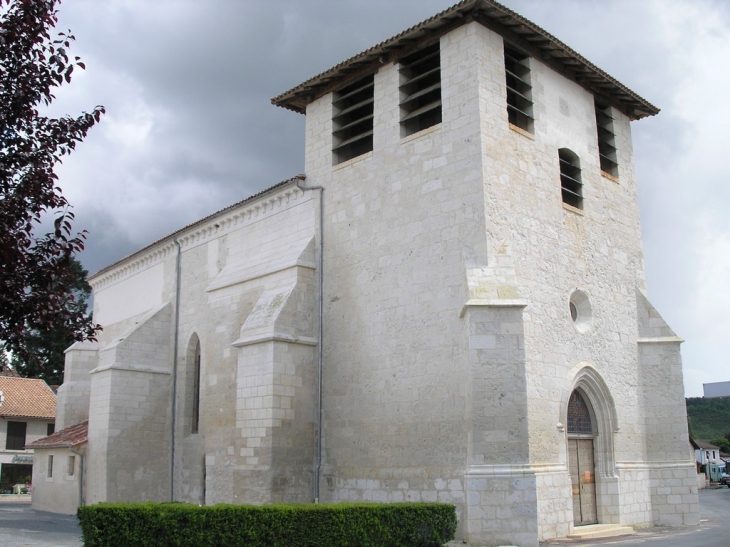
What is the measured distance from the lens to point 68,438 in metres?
22.5

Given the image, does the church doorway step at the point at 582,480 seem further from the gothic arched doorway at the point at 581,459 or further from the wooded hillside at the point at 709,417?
the wooded hillside at the point at 709,417

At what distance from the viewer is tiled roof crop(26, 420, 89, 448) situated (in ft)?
A: 70.2

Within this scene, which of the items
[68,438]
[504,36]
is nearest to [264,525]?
[504,36]

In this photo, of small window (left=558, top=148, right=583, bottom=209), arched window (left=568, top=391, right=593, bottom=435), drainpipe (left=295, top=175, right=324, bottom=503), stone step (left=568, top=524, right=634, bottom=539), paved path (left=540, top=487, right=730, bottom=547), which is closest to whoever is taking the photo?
paved path (left=540, top=487, right=730, bottom=547)

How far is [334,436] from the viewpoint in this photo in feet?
50.7

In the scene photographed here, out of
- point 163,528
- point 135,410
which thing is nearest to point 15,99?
point 163,528

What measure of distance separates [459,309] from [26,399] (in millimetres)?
33071

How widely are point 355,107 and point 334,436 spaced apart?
747cm

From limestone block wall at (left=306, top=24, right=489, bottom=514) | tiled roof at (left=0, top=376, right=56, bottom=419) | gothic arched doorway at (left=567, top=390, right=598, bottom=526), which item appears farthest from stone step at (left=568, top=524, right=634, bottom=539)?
tiled roof at (left=0, top=376, right=56, bottom=419)

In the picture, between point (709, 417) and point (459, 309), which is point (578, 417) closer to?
point (459, 309)

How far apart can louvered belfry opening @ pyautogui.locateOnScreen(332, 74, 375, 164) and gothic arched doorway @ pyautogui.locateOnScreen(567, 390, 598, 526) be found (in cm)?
750

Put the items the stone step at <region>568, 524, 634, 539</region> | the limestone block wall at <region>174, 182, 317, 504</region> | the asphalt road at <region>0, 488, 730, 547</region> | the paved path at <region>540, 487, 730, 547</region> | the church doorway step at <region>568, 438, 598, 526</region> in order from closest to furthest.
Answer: the paved path at <region>540, 487, 730, 547</region> → the asphalt road at <region>0, 488, 730, 547</region> → the stone step at <region>568, 524, 634, 539</region> → the church doorway step at <region>568, 438, 598, 526</region> → the limestone block wall at <region>174, 182, 317, 504</region>

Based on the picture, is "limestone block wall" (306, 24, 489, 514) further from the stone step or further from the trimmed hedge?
the stone step

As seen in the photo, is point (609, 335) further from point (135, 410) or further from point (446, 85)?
point (135, 410)
